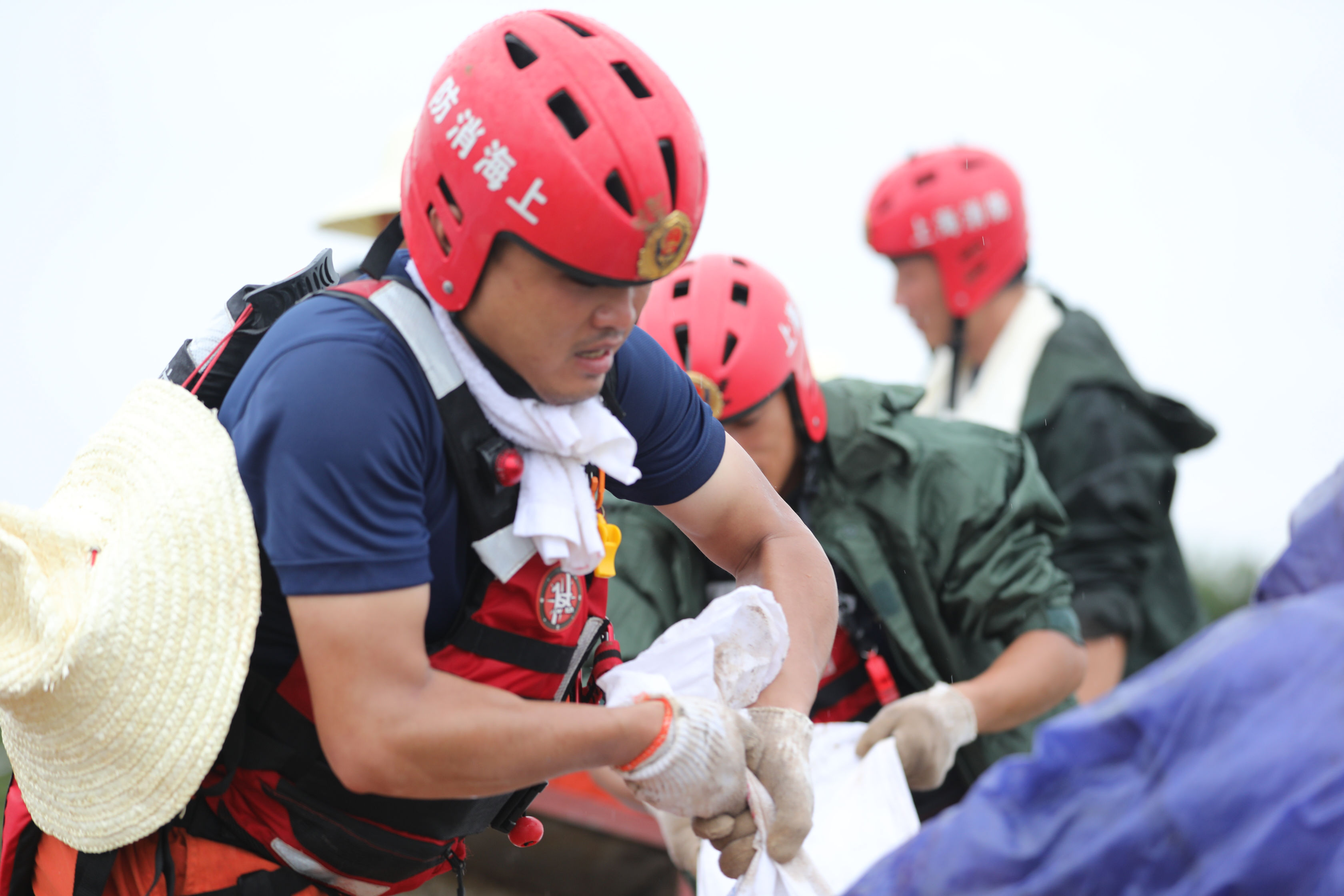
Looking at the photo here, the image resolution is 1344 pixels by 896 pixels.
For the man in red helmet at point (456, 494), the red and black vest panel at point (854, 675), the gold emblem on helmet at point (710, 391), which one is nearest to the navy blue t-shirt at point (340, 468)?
the man in red helmet at point (456, 494)

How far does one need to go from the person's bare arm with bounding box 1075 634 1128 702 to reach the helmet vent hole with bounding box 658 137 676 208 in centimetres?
361

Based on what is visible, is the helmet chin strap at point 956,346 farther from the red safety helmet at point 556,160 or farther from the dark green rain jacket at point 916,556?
the red safety helmet at point 556,160

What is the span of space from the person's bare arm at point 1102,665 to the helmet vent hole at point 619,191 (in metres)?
3.67

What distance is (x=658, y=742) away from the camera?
2.02 meters

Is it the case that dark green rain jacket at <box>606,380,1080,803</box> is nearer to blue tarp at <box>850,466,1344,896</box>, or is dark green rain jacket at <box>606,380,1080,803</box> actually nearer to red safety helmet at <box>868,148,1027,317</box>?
blue tarp at <box>850,466,1344,896</box>

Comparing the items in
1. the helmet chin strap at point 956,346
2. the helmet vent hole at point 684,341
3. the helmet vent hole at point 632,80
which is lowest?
the helmet chin strap at point 956,346

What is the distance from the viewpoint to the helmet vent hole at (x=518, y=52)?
6.49 ft

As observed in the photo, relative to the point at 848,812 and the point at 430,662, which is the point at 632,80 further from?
the point at 848,812

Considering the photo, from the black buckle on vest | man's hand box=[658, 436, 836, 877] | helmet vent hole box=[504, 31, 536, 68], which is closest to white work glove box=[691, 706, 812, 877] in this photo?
man's hand box=[658, 436, 836, 877]

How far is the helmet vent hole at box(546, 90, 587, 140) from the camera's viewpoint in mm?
1910

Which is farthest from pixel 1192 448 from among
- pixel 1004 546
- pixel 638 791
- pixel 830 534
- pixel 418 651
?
pixel 418 651

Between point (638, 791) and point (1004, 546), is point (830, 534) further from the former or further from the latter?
point (638, 791)

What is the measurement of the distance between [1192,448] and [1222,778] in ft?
14.4

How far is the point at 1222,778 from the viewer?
125 cm
